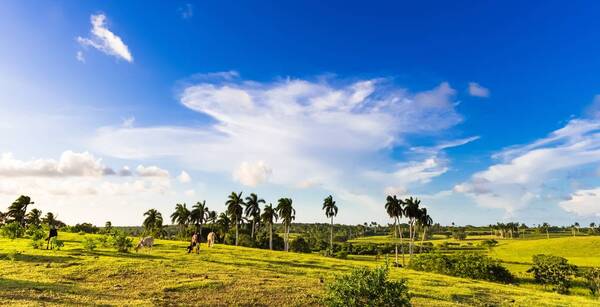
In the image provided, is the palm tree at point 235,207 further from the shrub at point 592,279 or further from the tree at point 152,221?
the shrub at point 592,279

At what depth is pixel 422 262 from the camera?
76000 millimetres

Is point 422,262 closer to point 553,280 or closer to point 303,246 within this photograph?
point 553,280

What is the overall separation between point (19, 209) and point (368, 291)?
109 metres

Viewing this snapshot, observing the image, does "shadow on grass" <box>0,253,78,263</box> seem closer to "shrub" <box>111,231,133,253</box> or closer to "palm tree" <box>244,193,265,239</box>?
"shrub" <box>111,231,133,253</box>

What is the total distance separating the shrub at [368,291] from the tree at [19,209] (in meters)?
105

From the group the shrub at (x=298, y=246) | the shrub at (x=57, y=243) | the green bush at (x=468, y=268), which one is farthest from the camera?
the shrub at (x=298, y=246)

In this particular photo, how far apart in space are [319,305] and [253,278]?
8.77 metres

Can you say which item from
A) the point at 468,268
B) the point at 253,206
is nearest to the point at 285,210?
the point at 253,206

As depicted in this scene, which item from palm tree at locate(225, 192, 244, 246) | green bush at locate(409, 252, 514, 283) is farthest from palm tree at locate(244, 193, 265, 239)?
green bush at locate(409, 252, 514, 283)

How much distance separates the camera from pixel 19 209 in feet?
325

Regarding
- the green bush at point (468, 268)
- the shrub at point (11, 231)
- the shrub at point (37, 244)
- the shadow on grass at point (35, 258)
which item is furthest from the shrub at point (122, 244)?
the green bush at point (468, 268)

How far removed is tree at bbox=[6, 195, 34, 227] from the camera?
3853 inches

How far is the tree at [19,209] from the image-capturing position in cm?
9788

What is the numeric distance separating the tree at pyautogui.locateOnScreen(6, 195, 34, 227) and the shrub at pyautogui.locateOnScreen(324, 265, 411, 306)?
4147 inches
